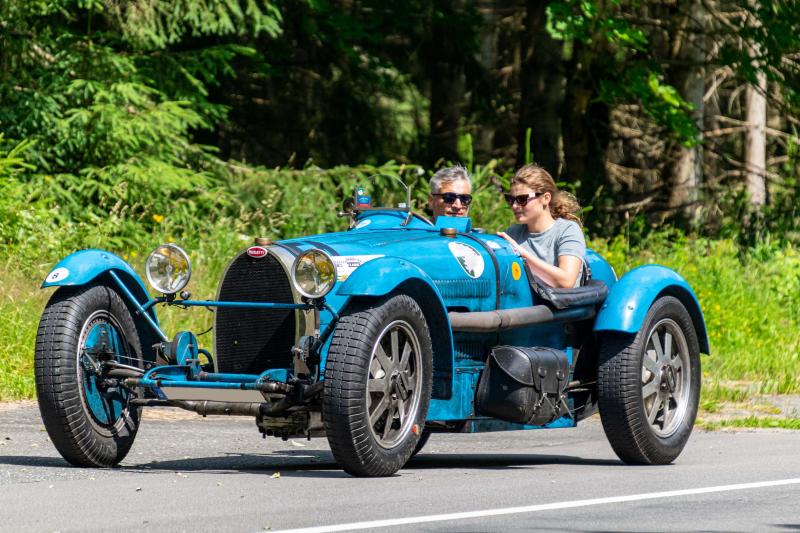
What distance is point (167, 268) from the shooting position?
8.14m

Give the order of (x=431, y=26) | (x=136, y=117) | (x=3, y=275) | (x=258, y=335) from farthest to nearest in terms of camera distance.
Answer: (x=431, y=26) → (x=136, y=117) → (x=3, y=275) → (x=258, y=335)

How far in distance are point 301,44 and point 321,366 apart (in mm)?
15789

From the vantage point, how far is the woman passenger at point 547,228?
8867 millimetres

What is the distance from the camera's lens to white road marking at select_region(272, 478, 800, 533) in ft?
19.4

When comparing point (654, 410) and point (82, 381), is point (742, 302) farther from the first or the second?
point (82, 381)

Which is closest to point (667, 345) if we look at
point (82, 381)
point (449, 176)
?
point (449, 176)

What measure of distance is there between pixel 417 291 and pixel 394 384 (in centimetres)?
53

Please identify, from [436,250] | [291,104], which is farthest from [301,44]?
[436,250]

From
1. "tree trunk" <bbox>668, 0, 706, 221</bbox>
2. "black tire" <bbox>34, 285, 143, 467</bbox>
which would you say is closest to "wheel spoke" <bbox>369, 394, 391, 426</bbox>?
"black tire" <bbox>34, 285, 143, 467</bbox>

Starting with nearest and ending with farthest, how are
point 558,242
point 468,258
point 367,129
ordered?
point 468,258 → point 558,242 → point 367,129

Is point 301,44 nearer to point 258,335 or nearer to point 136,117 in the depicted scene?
point 136,117

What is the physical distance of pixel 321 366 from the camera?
297 inches

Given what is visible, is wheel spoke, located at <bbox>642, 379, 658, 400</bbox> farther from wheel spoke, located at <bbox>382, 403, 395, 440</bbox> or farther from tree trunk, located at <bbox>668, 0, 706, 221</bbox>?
tree trunk, located at <bbox>668, 0, 706, 221</bbox>

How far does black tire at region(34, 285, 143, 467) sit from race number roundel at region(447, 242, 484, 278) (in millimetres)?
1801
